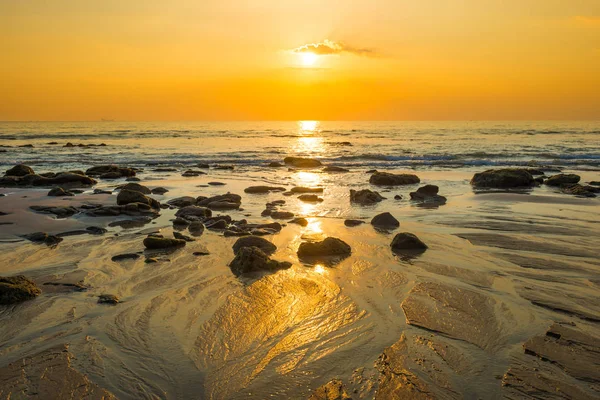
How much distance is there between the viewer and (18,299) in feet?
16.8

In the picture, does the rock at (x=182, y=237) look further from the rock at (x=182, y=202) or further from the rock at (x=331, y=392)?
the rock at (x=331, y=392)

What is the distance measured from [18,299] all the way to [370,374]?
4.20 metres

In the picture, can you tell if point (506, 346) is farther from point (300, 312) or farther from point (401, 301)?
point (300, 312)

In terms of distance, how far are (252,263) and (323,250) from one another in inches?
53.0

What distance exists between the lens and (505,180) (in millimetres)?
16250

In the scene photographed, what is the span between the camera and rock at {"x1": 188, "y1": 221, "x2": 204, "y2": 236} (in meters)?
8.82

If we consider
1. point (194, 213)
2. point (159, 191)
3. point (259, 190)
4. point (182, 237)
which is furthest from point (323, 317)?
point (159, 191)

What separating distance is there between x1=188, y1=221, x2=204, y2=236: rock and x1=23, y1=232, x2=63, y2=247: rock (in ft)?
7.92

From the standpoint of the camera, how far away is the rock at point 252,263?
6.33 m

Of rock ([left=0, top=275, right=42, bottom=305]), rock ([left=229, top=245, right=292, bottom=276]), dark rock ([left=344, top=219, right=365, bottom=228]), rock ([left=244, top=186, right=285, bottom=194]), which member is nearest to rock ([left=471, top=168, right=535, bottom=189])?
rock ([left=244, top=186, right=285, bottom=194])

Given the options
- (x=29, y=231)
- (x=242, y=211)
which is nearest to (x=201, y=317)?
(x=29, y=231)

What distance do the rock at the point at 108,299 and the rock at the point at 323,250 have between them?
292cm

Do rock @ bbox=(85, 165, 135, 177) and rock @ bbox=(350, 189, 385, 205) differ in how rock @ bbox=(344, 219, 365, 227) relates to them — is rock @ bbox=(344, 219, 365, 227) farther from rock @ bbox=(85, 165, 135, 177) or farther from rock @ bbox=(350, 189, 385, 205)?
rock @ bbox=(85, 165, 135, 177)

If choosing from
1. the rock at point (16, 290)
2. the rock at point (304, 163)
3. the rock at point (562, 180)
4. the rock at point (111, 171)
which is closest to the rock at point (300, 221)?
the rock at point (16, 290)
